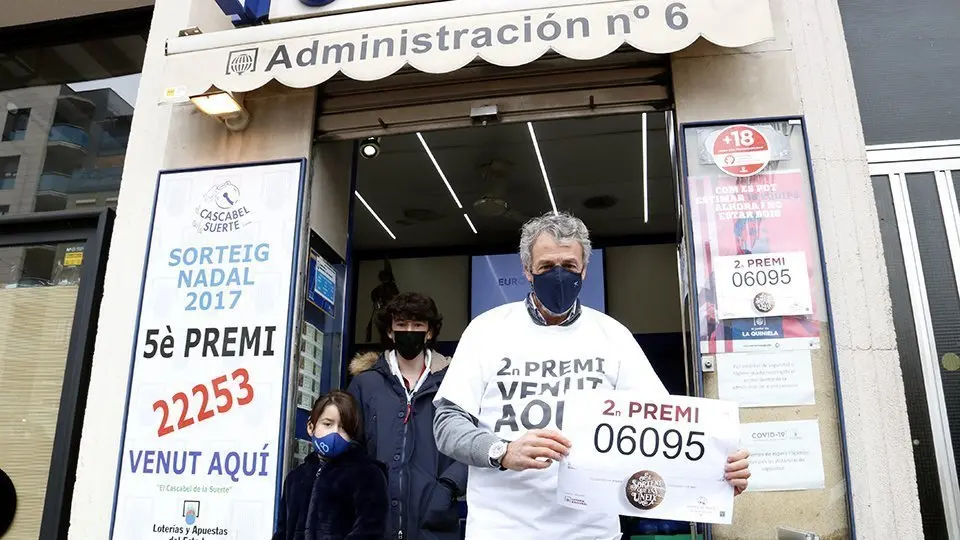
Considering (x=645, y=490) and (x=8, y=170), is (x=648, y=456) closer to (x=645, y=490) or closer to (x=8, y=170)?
(x=645, y=490)

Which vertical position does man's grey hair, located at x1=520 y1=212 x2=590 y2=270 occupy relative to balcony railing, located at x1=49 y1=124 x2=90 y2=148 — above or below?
below

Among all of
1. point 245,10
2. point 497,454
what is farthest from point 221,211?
point 497,454

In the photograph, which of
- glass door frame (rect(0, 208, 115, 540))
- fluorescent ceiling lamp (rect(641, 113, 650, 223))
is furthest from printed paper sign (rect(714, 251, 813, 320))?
glass door frame (rect(0, 208, 115, 540))

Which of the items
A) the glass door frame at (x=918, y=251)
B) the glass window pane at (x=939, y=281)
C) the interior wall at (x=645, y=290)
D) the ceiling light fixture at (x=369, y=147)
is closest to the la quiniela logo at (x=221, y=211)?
the ceiling light fixture at (x=369, y=147)

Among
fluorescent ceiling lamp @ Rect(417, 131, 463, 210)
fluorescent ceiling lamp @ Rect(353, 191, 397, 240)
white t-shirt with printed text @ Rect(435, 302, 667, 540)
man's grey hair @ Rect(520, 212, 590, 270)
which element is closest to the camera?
white t-shirt with printed text @ Rect(435, 302, 667, 540)

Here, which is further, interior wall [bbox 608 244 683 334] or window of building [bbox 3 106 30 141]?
interior wall [bbox 608 244 683 334]

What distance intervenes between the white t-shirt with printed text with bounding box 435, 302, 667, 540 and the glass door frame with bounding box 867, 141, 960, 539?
1.83 metres

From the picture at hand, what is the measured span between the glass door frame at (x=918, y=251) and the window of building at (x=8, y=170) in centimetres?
547

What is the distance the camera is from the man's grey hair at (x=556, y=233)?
8.59 ft

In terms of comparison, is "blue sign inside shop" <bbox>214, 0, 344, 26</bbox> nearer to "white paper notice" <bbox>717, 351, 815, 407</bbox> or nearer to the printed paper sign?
the printed paper sign

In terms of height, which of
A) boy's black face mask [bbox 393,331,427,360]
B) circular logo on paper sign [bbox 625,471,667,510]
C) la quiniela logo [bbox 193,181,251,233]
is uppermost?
la quiniela logo [bbox 193,181,251,233]

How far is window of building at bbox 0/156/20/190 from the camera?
518 centimetres

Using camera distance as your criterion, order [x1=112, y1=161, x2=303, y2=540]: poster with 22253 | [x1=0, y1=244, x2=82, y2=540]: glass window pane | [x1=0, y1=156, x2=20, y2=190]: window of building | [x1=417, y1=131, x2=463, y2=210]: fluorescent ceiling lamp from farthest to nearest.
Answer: [x1=417, y1=131, x2=463, y2=210]: fluorescent ceiling lamp → [x1=0, y1=156, x2=20, y2=190]: window of building → [x1=0, y1=244, x2=82, y2=540]: glass window pane → [x1=112, y1=161, x2=303, y2=540]: poster with 22253

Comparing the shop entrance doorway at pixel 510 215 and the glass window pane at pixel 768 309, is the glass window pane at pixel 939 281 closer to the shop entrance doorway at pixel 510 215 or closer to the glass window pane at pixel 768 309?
the glass window pane at pixel 768 309
